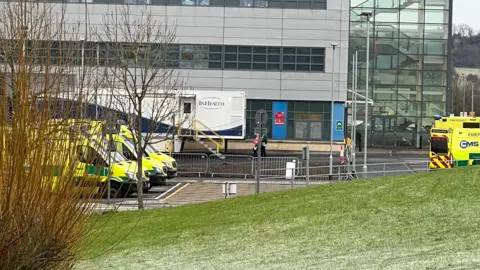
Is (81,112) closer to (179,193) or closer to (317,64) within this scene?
(179,193)

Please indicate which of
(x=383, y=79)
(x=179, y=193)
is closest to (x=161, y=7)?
(x=383, y=79)

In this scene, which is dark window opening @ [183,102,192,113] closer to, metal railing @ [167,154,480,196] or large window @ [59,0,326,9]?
metal railing @ [167,154,480,196]

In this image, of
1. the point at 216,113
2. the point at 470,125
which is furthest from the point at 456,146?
the point at 216,113

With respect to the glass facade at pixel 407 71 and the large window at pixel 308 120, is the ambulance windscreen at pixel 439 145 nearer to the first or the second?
the large window at pixel 308 120

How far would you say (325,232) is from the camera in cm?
1107

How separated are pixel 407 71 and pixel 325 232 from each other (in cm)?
4182

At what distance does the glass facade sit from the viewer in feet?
166

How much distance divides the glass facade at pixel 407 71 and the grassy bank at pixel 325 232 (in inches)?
1402

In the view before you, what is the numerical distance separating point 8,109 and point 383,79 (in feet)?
154

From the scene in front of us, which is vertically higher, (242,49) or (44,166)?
(242,49)

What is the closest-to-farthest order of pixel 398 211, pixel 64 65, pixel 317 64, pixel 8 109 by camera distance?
pixel 8 109, pixel 64 65, pixel 398 211, pixel 317 64

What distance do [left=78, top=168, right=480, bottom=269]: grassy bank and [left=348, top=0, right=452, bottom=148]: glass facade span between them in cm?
3561

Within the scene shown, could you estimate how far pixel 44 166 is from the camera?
616 cm

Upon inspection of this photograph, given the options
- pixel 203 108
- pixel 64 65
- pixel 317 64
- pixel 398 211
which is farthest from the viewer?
pixel 317 64
